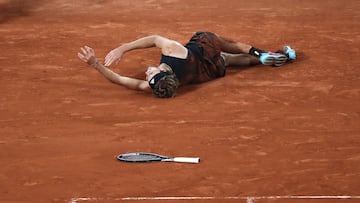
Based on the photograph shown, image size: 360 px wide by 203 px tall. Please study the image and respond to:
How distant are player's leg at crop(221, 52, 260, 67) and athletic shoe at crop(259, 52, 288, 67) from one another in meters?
0.16

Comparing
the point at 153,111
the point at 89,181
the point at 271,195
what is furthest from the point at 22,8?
the point at 271,195

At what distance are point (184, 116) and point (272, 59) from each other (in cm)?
166

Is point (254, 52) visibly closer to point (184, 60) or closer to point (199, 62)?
point (199, 62)

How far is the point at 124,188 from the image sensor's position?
6.46 m

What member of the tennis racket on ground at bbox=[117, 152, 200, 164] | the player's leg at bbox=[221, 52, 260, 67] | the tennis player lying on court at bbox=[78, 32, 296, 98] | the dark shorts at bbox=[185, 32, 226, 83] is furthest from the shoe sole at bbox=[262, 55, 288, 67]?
the tennis racket on ground at bbox=[117, 152, 200, 164]

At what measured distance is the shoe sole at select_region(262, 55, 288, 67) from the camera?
898 centimetres

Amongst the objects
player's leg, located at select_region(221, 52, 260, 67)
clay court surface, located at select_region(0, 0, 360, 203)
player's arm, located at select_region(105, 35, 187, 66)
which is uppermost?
player's arm, located at select_region(105, 35, 187, 66)

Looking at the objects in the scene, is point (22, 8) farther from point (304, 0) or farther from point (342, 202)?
point (342, 202)

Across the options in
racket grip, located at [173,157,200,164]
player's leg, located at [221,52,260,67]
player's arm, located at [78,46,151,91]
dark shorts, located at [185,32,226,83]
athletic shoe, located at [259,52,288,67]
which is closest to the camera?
racket grip, located at [173,157,200,164]

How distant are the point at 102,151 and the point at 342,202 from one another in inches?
84.9

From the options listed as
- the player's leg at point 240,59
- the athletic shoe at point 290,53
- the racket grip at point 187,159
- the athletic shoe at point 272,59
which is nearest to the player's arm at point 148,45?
the player's leg at point 240,59

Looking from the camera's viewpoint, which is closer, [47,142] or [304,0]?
[47,142]

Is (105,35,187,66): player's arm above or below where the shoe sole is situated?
above

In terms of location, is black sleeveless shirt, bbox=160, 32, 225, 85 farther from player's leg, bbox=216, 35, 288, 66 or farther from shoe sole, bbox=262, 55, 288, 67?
shoe sole, bbox=262, 55, 288, 67
